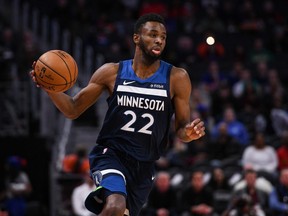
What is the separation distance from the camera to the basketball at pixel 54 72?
791 cm

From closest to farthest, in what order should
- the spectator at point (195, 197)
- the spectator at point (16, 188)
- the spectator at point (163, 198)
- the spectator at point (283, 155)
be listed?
the spectator at point (195, 197), the spectator at point (163, 198), the spectator at point (16, 188), the spectator at point (283, 155)

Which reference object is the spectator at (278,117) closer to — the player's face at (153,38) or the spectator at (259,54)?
the spectator at (259,54)

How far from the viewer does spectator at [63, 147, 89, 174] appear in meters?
16.9

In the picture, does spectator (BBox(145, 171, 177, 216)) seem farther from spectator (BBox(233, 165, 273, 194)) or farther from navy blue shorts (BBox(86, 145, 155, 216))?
navy blue shorts (BBox(86, 145, 155, 216))

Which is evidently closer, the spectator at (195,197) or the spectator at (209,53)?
the spectator at (195,197)

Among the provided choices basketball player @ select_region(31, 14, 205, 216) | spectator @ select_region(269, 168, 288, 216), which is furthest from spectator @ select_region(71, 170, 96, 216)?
basketball player @ select_region(31, 14, 205, 216)

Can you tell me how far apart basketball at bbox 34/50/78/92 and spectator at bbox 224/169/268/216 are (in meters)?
5.75

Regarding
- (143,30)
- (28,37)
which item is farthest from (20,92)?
(143,30)

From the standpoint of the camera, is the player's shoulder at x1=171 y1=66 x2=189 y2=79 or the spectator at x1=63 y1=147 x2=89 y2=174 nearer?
the player's shoulder at x1=171 y1=66 x2=189 y2=79

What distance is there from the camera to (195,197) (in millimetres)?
14727

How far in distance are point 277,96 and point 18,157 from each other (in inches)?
250

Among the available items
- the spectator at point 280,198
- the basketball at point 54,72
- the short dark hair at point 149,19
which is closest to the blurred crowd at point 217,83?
the spectator at point 280,198

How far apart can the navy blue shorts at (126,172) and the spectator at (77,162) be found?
8.79 metres

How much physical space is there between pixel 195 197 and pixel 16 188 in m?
3.77
